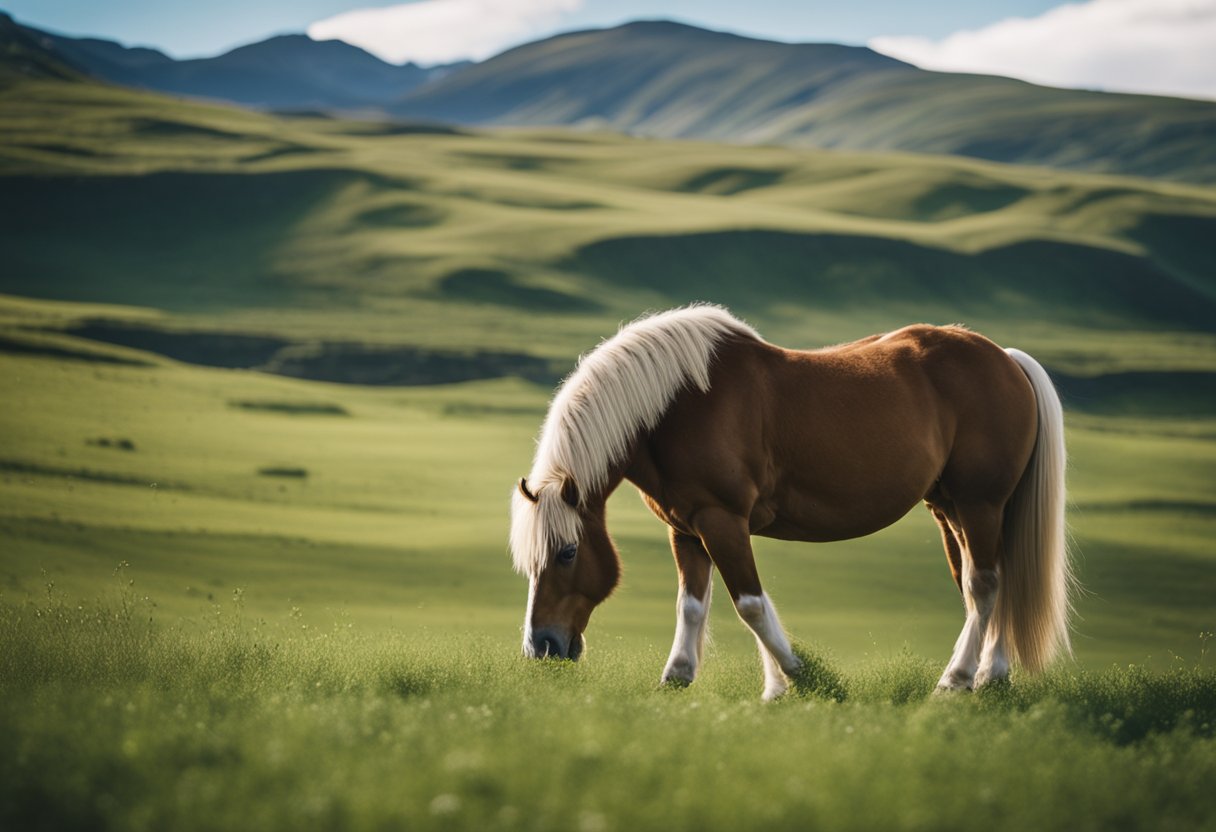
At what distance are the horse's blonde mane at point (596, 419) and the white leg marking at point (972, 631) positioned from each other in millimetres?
2245

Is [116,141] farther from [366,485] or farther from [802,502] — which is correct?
[802,502]

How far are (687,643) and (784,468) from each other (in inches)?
46.4

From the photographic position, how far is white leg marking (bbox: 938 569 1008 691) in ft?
23.1

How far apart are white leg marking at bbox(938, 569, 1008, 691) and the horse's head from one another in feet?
7.18

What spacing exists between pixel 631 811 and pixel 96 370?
126ft

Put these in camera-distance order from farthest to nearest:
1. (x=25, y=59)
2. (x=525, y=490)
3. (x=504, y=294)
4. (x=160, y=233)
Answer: (x=25, y=59)
(x=160, y=233)
(x=504, y=294)
(x=525, y=490)

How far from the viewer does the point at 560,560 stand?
6.54 m

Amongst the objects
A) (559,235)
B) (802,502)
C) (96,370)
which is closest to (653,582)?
(802,502)

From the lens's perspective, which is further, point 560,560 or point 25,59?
point 25,59

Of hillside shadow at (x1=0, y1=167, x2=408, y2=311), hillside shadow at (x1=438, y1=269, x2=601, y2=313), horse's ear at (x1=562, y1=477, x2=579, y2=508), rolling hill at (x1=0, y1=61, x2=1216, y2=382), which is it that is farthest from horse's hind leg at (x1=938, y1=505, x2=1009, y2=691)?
hillside shadow at (x1=0, y1=167, x2=408, y2=311)

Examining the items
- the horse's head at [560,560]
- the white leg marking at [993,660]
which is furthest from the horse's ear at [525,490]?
the white leg marking at [993,660]

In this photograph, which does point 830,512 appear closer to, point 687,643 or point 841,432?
point 841,432

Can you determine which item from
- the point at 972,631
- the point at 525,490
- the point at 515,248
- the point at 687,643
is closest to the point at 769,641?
the point at 687,643

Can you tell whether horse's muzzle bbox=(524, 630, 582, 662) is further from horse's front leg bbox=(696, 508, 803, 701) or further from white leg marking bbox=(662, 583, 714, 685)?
horse's front leg bbox=(696, 508, 803, 701)
